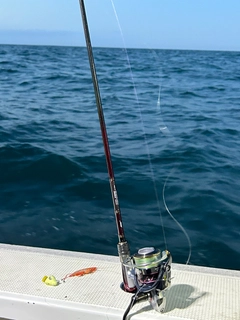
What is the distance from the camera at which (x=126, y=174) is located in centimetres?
530

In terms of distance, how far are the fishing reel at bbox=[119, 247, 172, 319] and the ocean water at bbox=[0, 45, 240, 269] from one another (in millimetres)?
1637

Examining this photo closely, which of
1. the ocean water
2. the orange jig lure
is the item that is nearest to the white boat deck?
the orange jig lure

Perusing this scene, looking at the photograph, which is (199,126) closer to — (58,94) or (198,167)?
(198,167)

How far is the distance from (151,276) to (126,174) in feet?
11.9

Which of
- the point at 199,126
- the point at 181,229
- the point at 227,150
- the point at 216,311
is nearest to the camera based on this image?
the point at 216,311

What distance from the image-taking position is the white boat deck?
1.72 m

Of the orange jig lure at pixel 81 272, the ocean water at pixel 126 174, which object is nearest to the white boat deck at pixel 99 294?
the orange jig lure at pixel 81 272

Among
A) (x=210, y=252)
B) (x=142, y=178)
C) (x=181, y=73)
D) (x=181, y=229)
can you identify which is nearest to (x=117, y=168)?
(x=142, y=178)

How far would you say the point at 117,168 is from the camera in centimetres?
552

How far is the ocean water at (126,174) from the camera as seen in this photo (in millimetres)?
3762

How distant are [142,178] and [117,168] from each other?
0.45m

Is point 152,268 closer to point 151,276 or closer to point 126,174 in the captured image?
point 151,276

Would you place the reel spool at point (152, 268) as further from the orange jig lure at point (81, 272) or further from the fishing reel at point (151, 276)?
the orange jig lure at point (81, 272)

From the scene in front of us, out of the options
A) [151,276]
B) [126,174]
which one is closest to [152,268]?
[151,276]
